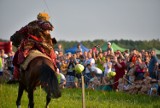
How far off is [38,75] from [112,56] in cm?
987

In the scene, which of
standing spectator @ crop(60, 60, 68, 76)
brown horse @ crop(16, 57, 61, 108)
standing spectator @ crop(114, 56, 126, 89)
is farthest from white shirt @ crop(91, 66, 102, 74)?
brown horse @ crop(16, 57, 61, 108)

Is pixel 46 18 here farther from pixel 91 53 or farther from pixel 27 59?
pixel 91 53

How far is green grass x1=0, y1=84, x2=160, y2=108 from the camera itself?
14414mm

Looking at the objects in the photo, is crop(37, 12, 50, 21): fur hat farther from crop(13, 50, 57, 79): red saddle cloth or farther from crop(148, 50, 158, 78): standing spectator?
crop(148, 50, 158, 78): standing spectator

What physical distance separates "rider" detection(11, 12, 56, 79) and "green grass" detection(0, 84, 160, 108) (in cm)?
169

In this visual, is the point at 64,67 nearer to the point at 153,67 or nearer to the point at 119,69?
→ the point at 119,69

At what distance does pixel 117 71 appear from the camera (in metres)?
20.5

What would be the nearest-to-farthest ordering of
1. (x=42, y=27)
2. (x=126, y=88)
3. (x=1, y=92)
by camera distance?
(x=42, y=27), (x=1, y=92), (x=126, y=88)

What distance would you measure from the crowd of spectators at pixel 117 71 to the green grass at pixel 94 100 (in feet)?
2.87

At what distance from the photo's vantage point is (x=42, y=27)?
43.2 ft

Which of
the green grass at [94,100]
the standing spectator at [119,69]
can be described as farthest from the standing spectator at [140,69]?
the green grass at [94,100]

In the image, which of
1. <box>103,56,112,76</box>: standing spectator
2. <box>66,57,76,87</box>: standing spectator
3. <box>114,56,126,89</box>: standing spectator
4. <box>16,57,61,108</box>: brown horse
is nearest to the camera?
<box>16,57,61,108</box>: brown horse

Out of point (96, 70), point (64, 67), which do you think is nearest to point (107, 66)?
point (96, 70)

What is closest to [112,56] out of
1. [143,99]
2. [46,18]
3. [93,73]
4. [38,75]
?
[93,73]
